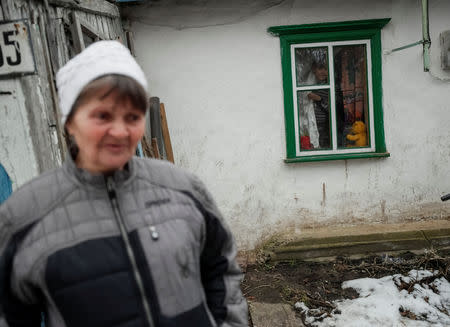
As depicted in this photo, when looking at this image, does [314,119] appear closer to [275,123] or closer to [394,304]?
[275,123]

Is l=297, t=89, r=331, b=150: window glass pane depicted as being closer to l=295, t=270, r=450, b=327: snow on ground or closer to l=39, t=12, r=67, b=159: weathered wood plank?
l=295, t=270, r=450, b=327: snow on ground

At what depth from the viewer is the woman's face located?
1050mm

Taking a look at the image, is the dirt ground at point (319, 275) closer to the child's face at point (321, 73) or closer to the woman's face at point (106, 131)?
the child's face at point (321, 73)

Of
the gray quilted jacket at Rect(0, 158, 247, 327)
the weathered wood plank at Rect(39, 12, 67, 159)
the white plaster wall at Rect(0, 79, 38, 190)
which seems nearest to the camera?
the gray quilted jacket at Rect(0, 158, 247, 327)

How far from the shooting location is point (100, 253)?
3.39ft

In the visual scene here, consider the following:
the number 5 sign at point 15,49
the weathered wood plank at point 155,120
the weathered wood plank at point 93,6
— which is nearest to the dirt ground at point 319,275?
the weathered wood plank at point 155,120

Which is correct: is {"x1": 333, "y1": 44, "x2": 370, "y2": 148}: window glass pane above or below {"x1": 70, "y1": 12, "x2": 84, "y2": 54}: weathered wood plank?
below

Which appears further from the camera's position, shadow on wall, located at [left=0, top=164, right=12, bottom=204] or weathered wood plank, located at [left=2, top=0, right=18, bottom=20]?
shadow on wall, located at [left=0, top=164, right=12, bottom=204]

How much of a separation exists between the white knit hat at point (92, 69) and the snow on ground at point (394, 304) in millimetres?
3158

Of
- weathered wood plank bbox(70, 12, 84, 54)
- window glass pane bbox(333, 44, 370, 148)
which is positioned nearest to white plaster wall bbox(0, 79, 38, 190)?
weathered wood plank bbox(70, 12, 84, 54)

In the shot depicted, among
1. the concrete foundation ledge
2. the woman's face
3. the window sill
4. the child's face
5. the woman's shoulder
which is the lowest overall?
the concrete foundation ledge

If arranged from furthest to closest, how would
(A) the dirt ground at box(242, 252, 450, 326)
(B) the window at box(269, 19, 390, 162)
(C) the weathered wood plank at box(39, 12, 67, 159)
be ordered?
(B) the window at box(269, 19, 390, 162) → (A) the dirt ground at box(242, 252, 450, 326) → (C) the weathered wood plank at box(39, 12, 67, 159)

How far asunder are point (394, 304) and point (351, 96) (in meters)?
2.60

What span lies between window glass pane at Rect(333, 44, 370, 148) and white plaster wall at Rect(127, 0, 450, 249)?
0.89 ft
